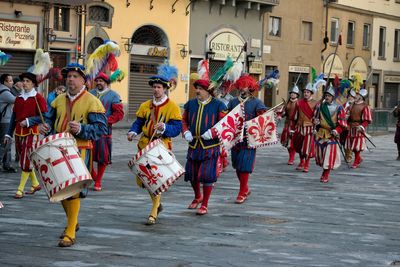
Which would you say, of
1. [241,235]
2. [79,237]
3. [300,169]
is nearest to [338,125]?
[300,169]

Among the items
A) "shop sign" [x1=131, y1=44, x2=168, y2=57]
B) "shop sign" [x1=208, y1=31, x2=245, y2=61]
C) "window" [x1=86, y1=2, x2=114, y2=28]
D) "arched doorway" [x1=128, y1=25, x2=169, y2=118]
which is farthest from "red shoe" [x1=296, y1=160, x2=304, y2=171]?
"shop sign" [x1=208, y1=31, x2=245, y2=61]

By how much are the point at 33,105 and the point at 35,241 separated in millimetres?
4559

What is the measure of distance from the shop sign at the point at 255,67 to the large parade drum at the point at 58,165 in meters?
32.2

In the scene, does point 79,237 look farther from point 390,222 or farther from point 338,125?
point 338,125

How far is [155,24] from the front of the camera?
35.2 metres

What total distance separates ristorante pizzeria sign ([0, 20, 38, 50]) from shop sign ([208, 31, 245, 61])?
9912 millimetres

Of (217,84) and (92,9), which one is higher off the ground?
(92,9)

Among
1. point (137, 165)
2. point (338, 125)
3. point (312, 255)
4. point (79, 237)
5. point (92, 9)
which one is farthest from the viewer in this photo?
point (92, 9)

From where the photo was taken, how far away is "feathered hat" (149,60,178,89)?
10.5 meters

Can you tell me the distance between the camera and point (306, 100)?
60.0ft

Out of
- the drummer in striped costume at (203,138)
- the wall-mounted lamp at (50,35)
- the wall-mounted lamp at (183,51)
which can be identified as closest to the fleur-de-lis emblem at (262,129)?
the drummer in striped costume at (203,138)

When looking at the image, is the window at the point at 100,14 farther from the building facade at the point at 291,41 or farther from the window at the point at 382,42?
the window at the point at 382,42

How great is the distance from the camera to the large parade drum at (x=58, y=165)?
8258mm

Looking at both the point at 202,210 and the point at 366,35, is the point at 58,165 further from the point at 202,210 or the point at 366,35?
the point at 366,35
